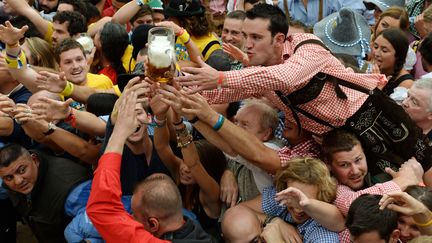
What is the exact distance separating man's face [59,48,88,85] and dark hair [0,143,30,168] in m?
0.98

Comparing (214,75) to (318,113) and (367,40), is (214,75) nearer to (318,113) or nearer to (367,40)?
(318,113)

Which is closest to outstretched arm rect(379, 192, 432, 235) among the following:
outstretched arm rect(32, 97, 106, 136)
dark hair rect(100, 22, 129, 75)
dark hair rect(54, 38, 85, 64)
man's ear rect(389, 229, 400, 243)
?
man's ear rect(389, 229, 400, 243)

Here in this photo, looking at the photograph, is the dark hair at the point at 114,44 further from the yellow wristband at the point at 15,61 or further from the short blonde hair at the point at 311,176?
the short blonde hair at the point at 311,176

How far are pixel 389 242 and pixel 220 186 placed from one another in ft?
3.87

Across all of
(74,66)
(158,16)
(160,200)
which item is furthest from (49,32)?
(160,200)

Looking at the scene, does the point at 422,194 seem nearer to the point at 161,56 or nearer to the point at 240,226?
the point at 240,226

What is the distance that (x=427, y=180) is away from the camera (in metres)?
3.62

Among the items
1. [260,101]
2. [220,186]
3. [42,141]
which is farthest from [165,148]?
[42,141]

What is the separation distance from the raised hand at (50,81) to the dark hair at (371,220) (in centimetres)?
220

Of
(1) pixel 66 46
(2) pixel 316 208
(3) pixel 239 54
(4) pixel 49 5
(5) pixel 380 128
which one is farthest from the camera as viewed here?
(4) pixel 49 5

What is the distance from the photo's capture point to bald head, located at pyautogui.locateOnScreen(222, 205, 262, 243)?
131 inches

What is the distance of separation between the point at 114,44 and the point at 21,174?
1.86 m

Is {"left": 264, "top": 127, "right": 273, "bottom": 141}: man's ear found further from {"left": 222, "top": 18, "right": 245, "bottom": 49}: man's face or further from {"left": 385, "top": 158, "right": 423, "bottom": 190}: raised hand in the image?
{"left": 222, "top": 18, "right": 245, "bottom": 49}: man's face

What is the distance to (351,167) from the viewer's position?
342 cm
